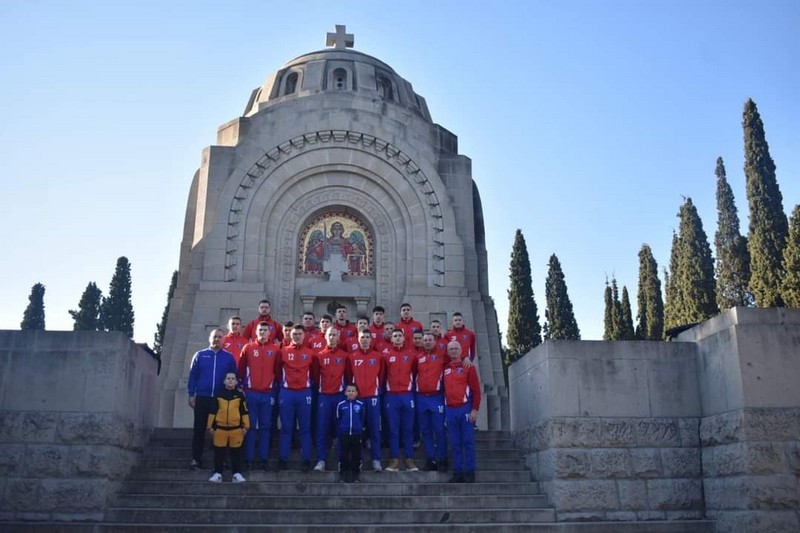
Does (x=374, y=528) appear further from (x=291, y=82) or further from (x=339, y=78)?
→ (x=291, y=82)

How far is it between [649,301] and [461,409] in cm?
4063

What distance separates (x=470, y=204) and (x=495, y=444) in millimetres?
9009

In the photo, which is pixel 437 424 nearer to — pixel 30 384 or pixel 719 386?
pixel 719 386

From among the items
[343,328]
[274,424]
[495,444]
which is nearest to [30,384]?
[274,424]

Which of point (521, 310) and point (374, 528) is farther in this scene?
point (521, 310)

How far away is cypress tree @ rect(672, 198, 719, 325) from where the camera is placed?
1606 inches

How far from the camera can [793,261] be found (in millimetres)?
30156

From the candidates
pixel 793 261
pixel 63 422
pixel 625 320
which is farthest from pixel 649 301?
pixel 63 422

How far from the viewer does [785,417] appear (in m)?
9.55

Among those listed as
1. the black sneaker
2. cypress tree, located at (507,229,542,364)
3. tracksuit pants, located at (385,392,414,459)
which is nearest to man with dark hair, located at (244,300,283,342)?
tracksuit pants, located at (385,392,414,459)

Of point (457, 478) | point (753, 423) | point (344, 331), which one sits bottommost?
point (457, 478)

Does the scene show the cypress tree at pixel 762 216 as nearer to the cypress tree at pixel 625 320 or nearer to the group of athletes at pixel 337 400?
the cypress tree at pixel 625 320

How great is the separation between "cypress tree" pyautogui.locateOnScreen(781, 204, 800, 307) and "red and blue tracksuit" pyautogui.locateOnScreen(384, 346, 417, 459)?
23730 mm

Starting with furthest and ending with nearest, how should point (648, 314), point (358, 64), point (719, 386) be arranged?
point (648, 314) < point (358, 64) < point (719, 386)
